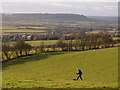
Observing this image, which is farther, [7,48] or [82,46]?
[82,46]

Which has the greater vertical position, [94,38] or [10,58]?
[94,38]

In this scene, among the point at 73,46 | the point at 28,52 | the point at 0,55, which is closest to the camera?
the point at 0,55

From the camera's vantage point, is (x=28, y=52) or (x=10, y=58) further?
(x=28, y=52)

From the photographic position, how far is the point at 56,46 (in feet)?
230

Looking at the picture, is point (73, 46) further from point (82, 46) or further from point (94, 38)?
point (94, 38)

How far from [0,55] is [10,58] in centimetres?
310

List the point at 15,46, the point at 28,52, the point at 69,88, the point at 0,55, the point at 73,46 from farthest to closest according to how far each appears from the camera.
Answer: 1. the point at 73,46
2. the point at 28,52
3. the point at 15,46
4. the point at 0,55
5. the point at 69,88

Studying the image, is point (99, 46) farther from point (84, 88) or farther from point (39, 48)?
point (84, 88)

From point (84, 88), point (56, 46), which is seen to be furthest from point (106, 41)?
point (84, 88)

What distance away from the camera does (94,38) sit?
7088 cm

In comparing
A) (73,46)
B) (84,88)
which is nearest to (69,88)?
(84,88)

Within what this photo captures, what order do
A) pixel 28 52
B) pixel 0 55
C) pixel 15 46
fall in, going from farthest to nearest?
pixel 28 52, pixel 15 46, pixel 0 55

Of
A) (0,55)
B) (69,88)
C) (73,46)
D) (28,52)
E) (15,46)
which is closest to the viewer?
(69,88)

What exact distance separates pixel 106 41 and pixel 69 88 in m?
57.0
